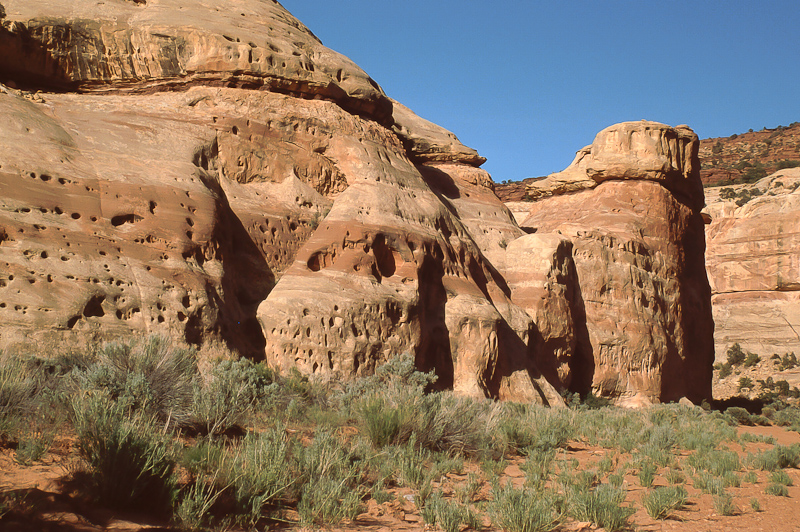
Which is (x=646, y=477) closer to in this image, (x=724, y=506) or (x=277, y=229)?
(x=724, y=506)

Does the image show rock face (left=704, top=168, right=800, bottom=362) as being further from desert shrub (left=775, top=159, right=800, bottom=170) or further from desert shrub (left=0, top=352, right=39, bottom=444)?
desert shrub (left=0, top=352, right=39, bottom=444)

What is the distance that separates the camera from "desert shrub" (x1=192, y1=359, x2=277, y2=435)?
7105mm

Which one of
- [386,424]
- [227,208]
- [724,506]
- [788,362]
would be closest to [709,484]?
[724,506]

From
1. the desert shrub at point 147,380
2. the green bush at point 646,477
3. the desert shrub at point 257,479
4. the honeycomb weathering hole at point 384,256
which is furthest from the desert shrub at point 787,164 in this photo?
the desert shrub at point 257,479

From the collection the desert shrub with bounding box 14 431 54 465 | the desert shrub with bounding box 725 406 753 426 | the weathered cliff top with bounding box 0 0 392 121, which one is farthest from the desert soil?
the desert shrub with bounding box 725 406 753 426

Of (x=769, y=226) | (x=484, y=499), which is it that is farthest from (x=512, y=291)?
(x=769, y=226)

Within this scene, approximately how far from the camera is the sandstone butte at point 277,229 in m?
10.5

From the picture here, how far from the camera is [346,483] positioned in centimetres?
A: 613

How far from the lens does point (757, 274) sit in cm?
4150

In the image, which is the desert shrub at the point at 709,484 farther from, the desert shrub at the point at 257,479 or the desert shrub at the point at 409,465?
the desert shrub at the point at 257,479

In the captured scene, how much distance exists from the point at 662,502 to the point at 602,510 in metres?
1.03

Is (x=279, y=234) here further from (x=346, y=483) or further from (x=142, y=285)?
(x=346, y=483)

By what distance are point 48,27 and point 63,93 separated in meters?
1.52

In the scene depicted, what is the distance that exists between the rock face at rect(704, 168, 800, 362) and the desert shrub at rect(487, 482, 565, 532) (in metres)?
39.3
